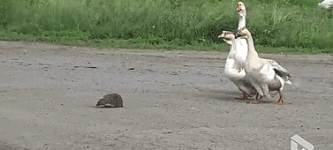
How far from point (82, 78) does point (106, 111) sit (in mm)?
3005

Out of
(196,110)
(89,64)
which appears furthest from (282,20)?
(196,110)

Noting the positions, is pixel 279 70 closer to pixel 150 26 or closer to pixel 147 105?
pixel 147 105

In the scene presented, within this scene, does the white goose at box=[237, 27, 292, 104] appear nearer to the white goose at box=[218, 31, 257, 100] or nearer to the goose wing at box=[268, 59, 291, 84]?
the goose wing at box=[268, 59, 291, 84]

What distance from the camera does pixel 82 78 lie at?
399 inches

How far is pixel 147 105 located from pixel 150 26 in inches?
314

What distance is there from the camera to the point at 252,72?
8.02 metres

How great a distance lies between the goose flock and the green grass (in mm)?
5672

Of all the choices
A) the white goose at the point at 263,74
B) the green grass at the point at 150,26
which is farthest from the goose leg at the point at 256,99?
the green grass at the point at 150,26

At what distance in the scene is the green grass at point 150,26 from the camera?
48.6 ft

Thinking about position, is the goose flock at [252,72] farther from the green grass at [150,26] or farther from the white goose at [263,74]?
the green grass at [150,26]

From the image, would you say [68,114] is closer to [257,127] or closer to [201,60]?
[257,127]

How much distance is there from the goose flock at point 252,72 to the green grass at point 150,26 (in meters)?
5.67

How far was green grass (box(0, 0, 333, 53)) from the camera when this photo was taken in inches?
583

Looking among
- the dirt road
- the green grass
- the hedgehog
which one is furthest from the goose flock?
the green grass
